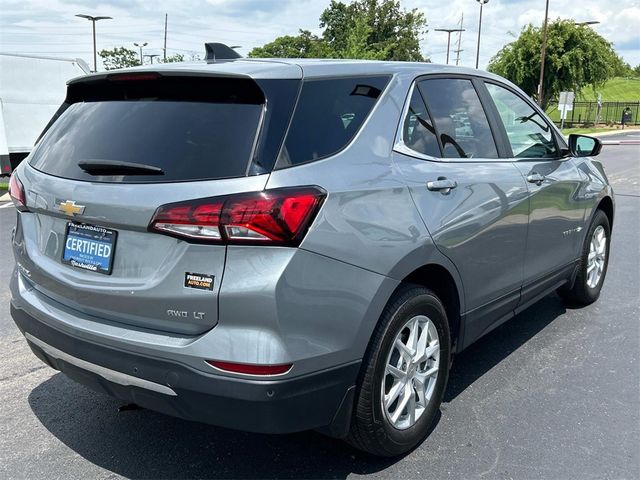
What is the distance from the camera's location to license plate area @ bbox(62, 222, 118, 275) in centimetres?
251

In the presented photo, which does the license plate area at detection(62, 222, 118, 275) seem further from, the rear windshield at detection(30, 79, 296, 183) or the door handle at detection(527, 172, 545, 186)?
the door handle at detection(527, 172, 545, 186)

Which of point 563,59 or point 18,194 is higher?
point 563,59

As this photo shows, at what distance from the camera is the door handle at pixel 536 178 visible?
3.89 meters

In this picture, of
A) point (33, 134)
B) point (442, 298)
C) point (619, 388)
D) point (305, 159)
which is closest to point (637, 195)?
point (619, 388)

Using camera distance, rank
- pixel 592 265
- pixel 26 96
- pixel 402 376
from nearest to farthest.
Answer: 1. pixel 402 376
2. pixel 592 265
3. pixel 26 96

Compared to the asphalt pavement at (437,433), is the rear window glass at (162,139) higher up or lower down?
higher up

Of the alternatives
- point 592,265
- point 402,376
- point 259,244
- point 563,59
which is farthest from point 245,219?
point 563,59

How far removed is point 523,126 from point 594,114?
201ft

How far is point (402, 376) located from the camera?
2.86 m

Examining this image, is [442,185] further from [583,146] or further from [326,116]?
[583,146]

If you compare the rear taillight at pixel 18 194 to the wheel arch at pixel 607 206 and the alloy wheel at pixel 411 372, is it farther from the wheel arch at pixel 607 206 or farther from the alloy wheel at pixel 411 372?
the wheel arch at pixel 607 206

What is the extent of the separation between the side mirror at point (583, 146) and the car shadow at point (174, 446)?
2210 millimetres

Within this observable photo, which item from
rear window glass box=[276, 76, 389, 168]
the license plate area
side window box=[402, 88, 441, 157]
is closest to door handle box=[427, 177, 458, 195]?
side window box=[402, 88, 441, 157]

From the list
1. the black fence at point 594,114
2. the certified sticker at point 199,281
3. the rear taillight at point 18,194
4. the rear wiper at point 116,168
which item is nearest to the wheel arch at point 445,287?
the certified sticker at point 199,281
